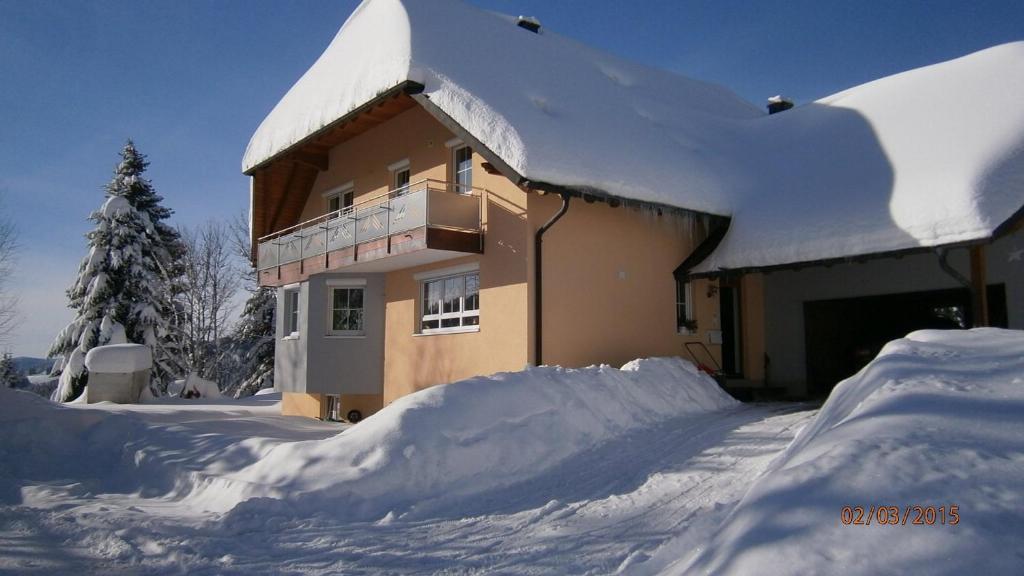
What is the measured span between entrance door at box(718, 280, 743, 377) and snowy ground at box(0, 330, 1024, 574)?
14.5 feet

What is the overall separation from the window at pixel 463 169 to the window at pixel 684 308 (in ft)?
16.4

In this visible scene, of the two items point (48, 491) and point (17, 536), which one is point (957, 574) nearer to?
point (17, 536)

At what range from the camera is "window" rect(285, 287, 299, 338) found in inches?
719

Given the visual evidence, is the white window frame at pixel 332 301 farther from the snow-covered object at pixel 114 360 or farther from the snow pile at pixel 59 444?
the snow-covered object at pixel 114 360

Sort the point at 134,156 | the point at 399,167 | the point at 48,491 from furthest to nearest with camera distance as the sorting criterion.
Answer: the point at 134,156
the point at 399,167
the point at 48,491

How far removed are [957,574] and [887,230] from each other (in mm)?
10644

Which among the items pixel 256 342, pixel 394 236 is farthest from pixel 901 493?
pixel 256 342

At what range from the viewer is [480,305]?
13641 millimetres

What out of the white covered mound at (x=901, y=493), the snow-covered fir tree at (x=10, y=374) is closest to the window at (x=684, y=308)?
the white covered mound at (x=901, y=493)

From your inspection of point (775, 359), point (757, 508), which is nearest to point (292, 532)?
point (757, 508)

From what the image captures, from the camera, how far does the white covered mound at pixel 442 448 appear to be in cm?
746

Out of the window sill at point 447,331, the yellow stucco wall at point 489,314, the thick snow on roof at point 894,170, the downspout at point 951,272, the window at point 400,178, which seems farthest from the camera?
the window at point 400,178
